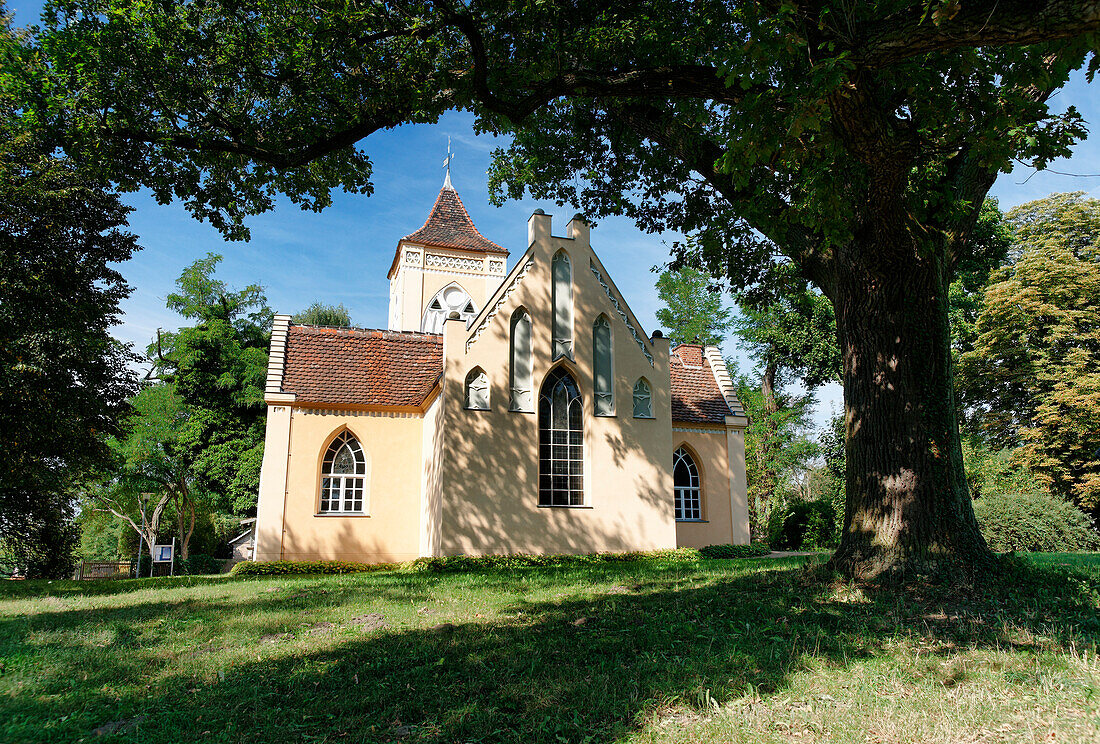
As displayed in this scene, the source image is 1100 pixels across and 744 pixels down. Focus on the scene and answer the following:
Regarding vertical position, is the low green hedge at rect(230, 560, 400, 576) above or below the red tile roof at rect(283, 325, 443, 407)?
below

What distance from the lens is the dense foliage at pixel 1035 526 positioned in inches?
777

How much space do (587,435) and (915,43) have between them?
14.0m

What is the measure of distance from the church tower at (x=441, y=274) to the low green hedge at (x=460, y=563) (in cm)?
1593

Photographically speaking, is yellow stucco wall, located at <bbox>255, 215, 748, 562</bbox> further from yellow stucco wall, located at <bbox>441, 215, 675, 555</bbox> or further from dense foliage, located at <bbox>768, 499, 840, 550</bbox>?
dense foliage, located at <bbox>768, 499, 840, 550</bbox>

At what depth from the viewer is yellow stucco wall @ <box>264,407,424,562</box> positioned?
63.3 ft

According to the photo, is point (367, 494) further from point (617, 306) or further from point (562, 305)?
point (617, 306)

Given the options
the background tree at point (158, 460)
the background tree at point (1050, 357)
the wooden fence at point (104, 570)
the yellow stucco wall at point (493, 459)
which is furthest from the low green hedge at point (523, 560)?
the wooden fence at point (104, 570)

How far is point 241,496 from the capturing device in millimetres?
32188

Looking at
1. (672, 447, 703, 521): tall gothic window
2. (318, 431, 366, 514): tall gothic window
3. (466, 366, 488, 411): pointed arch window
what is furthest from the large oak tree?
(672, 447, 703, 521): tall gothic window

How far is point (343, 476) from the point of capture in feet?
66.1

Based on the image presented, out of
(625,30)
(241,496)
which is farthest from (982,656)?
(241,496)

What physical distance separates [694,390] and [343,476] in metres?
12.6

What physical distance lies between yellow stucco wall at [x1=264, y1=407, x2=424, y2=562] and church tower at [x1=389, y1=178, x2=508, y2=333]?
42.4 ft

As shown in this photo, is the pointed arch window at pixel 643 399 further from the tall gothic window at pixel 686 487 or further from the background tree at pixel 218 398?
the background tree at pixel 218 398
